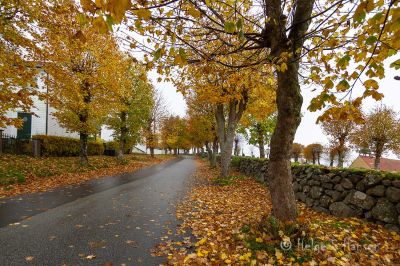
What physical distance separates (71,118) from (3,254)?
46.7 ft

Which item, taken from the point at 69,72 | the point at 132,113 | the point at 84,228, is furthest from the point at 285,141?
the point at 132,113

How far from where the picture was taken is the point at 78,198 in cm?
904

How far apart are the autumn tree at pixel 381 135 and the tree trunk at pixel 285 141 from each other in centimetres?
3042

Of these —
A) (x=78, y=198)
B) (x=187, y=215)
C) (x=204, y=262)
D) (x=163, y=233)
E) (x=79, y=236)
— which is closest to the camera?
(x=204, y=262)

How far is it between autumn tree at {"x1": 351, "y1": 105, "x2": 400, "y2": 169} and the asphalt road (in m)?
30.3

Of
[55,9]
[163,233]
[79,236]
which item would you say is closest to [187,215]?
[163,233]

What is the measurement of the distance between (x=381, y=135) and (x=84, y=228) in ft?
113

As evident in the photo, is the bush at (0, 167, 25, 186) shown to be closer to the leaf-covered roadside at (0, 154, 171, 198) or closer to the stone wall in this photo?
the leaf-covered roadside at (0, 154, 171, 198)

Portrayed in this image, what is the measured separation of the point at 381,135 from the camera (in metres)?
29.7

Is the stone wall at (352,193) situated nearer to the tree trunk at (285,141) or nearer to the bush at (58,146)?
the tree trunk at (285,141)

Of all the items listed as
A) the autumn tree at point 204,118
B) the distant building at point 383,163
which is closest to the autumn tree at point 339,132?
the distant building at point 383,163

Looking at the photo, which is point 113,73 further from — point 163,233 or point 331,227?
point 331,227

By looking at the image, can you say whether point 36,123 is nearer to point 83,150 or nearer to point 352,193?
point 83,150

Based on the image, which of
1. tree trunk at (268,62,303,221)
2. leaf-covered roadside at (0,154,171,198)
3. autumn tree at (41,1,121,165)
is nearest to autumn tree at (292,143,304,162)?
autumn tree at (41,1,121,165)
